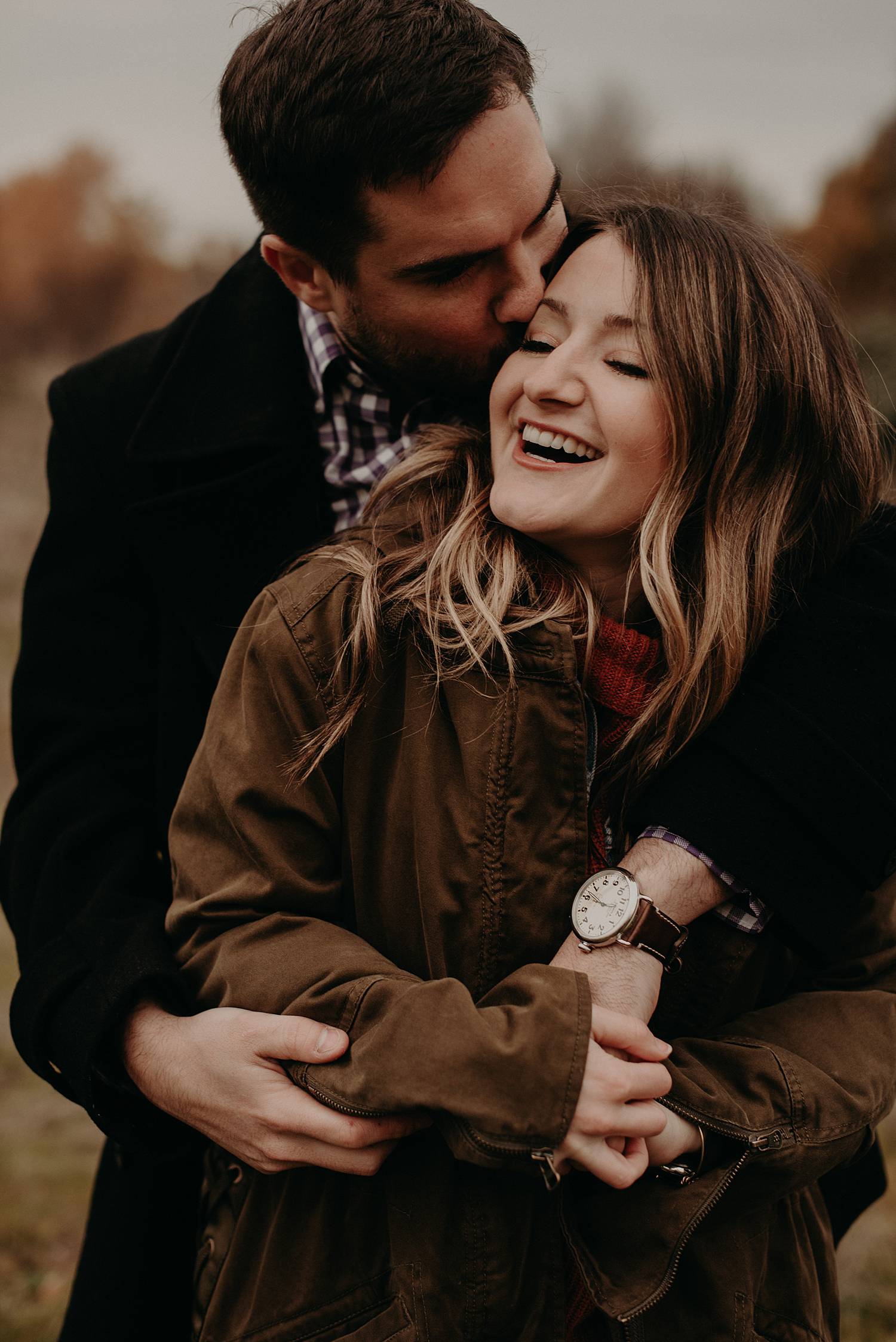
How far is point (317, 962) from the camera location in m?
1.57

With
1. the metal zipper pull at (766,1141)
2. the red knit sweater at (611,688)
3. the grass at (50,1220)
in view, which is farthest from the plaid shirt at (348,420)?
the grass at (50,1220)

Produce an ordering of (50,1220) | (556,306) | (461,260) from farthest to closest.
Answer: (50,1220) → (461,260) → (556,306)

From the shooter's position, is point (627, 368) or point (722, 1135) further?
point (627, 368)

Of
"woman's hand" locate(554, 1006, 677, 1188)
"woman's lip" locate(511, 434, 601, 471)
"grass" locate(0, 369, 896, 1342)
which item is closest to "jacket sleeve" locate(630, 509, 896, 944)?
"woman's hand" locate(554, 1006, 677, 1188)

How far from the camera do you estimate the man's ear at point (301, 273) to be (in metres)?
2.22

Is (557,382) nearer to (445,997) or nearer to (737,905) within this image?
(737,905)

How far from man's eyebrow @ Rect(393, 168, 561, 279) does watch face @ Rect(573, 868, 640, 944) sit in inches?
46.5

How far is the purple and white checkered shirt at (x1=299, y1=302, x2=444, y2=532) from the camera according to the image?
2.21 m

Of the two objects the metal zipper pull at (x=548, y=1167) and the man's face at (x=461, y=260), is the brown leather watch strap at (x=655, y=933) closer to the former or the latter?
the metal zipper pull at (x=548, y=1167)

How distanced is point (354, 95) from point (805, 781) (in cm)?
146

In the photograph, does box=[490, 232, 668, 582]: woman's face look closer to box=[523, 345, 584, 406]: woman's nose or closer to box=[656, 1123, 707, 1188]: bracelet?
box=[523, 345, 584, 406]: woman's nose

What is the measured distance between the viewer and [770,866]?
1.62m

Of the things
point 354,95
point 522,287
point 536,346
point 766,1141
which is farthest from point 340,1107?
point 354,95

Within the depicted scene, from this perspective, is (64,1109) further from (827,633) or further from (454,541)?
(827,633)
